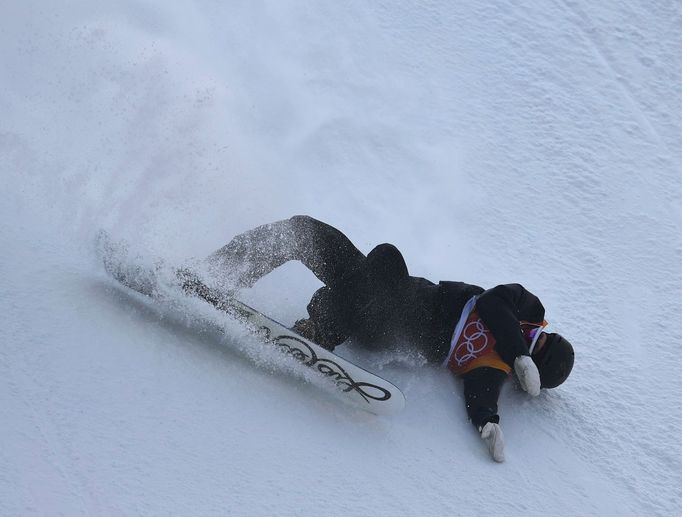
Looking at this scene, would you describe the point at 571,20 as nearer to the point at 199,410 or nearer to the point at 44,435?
the point at 199,410

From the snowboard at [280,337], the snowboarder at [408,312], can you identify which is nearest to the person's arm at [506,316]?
the snowboarder at [408,312]

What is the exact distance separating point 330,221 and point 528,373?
1296 mm

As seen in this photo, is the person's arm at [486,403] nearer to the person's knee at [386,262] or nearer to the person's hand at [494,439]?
the person's hand at [494,439]

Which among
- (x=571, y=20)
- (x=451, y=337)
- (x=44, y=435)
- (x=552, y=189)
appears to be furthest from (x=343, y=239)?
(x=571, y=20)

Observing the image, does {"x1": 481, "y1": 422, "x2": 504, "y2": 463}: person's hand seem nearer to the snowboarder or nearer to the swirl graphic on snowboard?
the snowboarder

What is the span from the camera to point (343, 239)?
103 inches

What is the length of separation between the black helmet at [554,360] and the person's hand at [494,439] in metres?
0.30

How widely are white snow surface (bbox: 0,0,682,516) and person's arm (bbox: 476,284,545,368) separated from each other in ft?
0.84

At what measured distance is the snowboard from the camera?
237 centimetres

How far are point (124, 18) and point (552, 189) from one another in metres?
2.50

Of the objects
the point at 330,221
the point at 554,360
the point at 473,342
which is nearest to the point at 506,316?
the point at 473,342

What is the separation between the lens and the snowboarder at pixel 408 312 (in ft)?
8.21

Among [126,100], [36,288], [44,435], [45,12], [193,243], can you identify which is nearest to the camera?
[44,435]

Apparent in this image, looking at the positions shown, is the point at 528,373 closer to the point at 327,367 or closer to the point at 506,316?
the point at 506,316
